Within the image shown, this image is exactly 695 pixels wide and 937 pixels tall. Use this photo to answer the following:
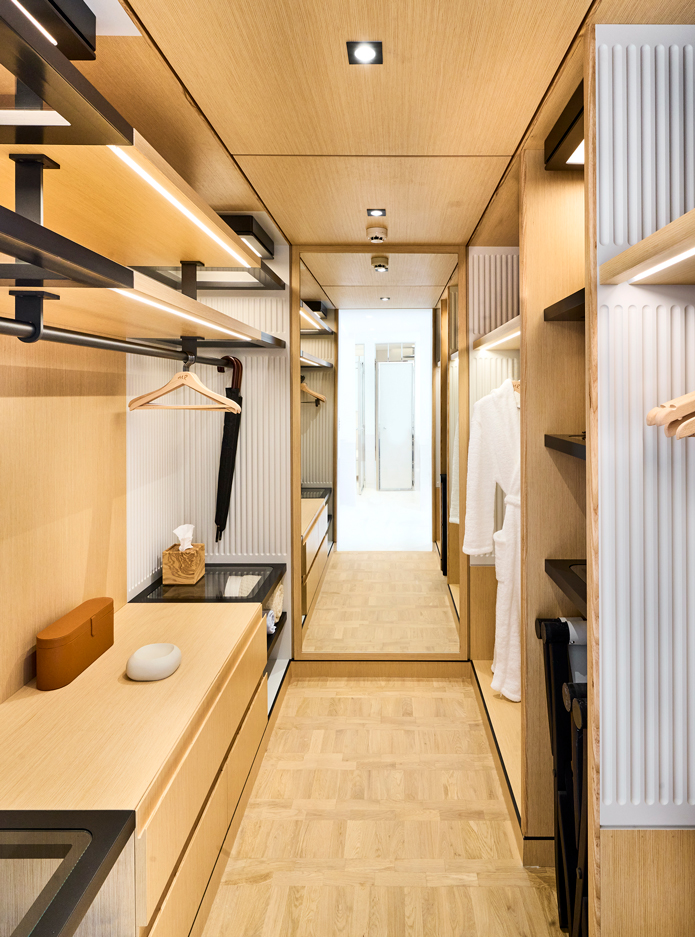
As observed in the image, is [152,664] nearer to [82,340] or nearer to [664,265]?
[82,340]

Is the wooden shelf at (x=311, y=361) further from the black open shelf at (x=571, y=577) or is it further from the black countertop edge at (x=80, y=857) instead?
the black countertop edge at (x=80, y=857)

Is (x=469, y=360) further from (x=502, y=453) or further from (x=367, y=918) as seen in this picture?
(x=367, y=918)

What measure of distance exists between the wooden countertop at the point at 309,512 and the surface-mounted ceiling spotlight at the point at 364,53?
2.28m

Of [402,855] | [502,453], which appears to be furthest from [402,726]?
[502,453]

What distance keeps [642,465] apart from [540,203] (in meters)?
1.06

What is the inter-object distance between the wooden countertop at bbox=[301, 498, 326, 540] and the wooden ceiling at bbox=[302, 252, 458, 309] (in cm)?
117

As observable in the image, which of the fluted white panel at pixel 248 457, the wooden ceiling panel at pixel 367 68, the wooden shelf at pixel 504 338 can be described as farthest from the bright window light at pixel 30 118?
the fluted white panel at pixel 248 457

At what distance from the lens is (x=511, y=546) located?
2.83m

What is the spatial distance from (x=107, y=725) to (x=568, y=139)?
2.02 metres

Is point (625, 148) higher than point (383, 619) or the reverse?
higher

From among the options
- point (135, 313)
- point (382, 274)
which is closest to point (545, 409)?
point (135, 313)

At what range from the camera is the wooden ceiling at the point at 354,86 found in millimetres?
1306

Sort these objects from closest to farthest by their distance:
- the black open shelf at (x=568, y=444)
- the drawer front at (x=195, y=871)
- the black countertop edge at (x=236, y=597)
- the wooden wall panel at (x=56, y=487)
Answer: the drawer front at (x=195, y=871)
the black open shelf at (x=568, y=444)
the wooden wall panel at (x=56, y=487)
the black countertop edge at (x=236, y=597)

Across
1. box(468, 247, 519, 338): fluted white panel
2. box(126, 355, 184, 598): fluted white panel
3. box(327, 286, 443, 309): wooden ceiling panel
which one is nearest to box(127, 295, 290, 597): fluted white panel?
box(126, 355, 184, 598): fluted white panel
